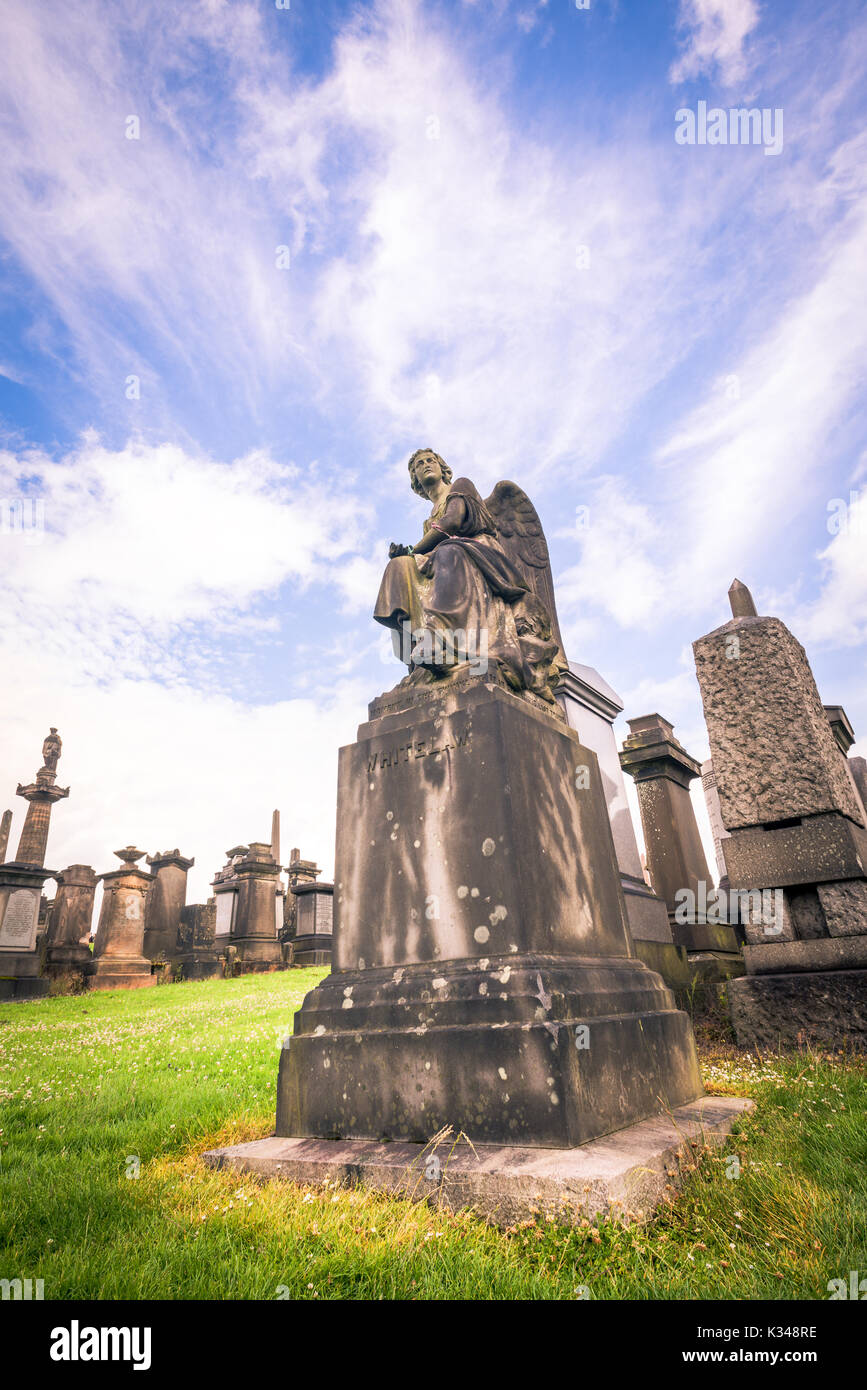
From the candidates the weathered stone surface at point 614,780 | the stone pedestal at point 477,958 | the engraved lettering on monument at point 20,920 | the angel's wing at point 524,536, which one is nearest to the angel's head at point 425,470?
the angel's wing at point 524,536

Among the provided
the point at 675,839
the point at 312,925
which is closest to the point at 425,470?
the point at 675,839

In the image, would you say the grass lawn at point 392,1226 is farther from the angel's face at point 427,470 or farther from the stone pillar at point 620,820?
the angel's face at point 427,470

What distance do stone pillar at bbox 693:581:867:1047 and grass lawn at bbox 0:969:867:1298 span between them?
551mm

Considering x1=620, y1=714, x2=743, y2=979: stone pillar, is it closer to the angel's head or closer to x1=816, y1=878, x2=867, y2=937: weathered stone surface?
x1=816, y1=878, x2=867, y2=937: weathered stone surface

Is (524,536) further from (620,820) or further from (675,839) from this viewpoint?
(675,839)

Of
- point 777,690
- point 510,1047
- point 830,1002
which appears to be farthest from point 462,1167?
point 777,690

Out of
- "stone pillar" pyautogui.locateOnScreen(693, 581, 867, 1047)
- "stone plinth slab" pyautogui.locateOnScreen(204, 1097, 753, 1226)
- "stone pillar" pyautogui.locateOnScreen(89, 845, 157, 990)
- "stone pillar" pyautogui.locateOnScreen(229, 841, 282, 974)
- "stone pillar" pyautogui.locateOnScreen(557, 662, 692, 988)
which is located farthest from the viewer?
"stone pillar" pyautogui.locateOnScreen(229, 841, 282, 974)

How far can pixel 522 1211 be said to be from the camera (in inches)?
86.7

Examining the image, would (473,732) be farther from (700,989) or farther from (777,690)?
(700,989)

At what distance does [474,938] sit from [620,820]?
14.5 feet

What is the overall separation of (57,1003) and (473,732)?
574 inches

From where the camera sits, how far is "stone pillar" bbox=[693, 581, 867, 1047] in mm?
4656

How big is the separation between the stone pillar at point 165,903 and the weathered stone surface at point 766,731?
19057 millimetres

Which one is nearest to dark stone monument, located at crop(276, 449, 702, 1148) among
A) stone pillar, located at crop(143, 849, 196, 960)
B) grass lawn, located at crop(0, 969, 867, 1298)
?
Answer: grass lawn, located at crop(0, 969, 867, 1298)
